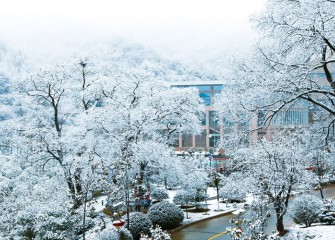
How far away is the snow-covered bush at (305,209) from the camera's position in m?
16.9

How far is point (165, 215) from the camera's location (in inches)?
783

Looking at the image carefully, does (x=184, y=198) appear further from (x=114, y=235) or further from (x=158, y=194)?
(x=114, y=235)

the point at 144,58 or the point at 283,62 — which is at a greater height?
the point at 144,58

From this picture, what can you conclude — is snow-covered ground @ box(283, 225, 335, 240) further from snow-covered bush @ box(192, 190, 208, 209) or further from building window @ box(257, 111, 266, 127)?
snow-covered bush @ box(192, 190, 208, 209)

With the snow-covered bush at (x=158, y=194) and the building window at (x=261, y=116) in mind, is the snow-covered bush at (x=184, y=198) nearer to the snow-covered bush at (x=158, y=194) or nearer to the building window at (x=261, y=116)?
the snow-covered bush at (x=158, y=194)

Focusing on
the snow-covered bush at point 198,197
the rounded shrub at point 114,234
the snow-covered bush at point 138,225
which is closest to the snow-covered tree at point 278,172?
the snow-covered bush at point 138,225

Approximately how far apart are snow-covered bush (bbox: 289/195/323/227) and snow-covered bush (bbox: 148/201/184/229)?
19.5 feet

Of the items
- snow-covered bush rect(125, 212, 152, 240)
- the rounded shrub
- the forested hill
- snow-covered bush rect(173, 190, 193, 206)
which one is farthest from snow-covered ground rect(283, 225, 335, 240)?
the forested hill

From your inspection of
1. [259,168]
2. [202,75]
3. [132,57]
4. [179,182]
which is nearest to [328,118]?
[259,168]

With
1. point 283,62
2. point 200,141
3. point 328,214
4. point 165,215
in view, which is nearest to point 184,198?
point 165,215

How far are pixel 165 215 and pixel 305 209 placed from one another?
22.5ft

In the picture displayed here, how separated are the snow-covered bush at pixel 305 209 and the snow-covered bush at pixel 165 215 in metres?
5.93

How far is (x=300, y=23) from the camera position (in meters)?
10.2

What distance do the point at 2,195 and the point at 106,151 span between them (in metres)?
6.46
